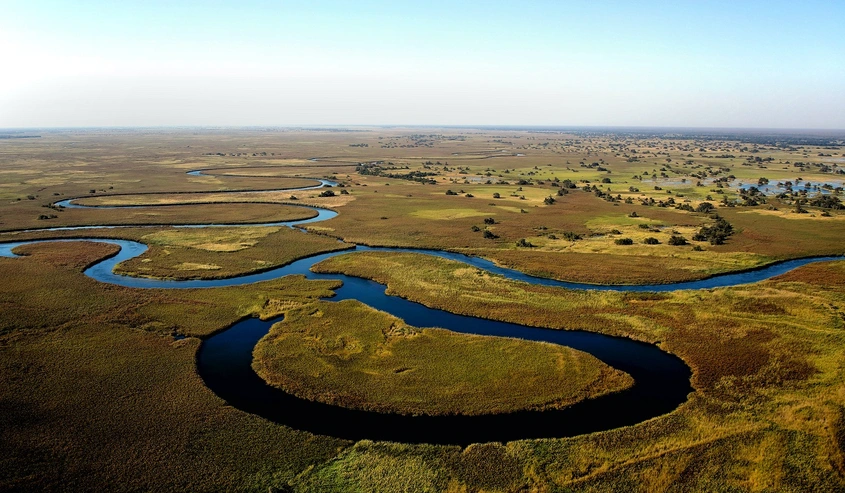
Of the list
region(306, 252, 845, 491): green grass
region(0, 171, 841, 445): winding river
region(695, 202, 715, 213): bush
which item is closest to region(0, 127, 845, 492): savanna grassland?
region(306, 252, 845, 491): green grass

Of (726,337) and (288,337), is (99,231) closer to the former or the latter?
(288,337)

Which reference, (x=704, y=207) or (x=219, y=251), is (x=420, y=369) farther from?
(x=704, y=207)

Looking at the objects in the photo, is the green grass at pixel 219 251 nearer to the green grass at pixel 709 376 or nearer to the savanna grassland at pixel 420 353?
the savanna grassland at pixel 420 353

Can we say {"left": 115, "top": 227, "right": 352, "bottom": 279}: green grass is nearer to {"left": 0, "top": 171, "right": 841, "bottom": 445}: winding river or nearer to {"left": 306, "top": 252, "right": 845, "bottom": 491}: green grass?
{"left": 0, "top": 171, "right": 841, "bottom": 445}: winding river

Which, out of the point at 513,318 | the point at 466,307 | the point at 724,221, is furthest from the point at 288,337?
the point at 724,221

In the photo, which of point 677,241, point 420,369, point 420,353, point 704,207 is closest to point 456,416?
point 420,369
